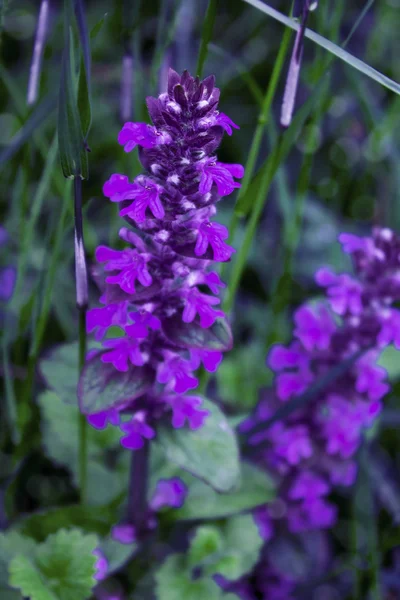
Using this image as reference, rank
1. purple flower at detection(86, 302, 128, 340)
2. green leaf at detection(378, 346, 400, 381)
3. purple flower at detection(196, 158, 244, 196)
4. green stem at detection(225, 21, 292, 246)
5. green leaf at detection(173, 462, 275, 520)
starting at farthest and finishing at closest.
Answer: green leaf at detection(378, 346, 400, 381) < green leaf at detection(173, 462, 275, 520) < green stem at detection(225, 21, 292, 246) < purple flower at detection(86, 302, 128, 340) < purple flower at detection(196, 158, 244, 196)

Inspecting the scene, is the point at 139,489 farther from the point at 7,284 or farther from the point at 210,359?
the point at 7,284

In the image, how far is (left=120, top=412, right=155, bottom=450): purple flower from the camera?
1.05m

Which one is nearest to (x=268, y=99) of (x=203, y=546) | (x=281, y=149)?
(x=281, y=149)

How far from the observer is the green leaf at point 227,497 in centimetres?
133

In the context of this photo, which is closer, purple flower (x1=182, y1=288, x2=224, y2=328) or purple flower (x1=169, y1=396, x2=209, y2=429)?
purple flower (x1=182, y1=288, x2=224, y2=328)

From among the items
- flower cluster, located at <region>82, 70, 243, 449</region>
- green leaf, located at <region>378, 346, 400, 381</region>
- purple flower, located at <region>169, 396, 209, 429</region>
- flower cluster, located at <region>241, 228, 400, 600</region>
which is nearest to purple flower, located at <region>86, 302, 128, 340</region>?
flower cluster, located at <region>82, 70, 243, 449</region>

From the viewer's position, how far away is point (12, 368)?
1534mm

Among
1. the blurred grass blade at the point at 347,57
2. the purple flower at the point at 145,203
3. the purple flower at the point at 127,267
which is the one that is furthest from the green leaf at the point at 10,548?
the blurred grass blade at the point at 347,57

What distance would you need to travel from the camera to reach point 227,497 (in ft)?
4.48

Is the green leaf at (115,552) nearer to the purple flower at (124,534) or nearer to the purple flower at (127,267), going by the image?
the purple flower at (124,534)

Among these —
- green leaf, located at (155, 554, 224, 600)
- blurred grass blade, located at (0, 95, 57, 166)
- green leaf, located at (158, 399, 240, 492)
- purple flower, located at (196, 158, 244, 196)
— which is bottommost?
green leaf, located at (155, 554, 224, 600)

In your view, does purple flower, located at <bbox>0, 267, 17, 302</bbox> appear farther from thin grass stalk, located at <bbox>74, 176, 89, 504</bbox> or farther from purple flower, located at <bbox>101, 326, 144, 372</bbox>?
purple flower, located at <bbox>101, 326, 144, 372</bbox>

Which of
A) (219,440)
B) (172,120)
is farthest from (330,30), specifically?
(219,440)

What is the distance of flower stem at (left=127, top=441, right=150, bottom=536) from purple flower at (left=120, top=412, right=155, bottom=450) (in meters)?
0.09
